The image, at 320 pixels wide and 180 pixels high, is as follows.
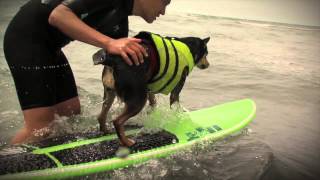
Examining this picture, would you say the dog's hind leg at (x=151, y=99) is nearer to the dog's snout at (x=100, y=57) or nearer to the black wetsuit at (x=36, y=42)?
the black wetsuit at (x=36, y=42)

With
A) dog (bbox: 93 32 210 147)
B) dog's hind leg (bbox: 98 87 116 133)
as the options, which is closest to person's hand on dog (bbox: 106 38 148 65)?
dog (bbox: 93 32 210 147)

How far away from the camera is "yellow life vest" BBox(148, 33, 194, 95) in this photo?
135 inches

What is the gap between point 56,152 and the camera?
3324mm

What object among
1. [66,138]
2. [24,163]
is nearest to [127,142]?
[66,138]

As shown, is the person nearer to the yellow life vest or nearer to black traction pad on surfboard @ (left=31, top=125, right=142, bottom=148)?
black traction pad on surfboard @ (left=31, top=125, right=142, bottom=148)

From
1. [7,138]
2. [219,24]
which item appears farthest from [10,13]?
[7,138]

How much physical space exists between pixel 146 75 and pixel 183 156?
0.94m

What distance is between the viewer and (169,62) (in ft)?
11.4

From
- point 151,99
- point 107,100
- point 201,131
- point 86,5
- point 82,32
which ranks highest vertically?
point 86,5

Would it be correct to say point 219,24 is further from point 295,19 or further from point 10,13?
point 10,13

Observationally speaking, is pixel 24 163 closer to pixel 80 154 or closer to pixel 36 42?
pixel 80 154

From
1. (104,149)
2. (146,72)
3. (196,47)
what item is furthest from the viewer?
(196,47)

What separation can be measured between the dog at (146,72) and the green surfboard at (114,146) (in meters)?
0.19

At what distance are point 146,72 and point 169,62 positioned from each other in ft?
0.92
